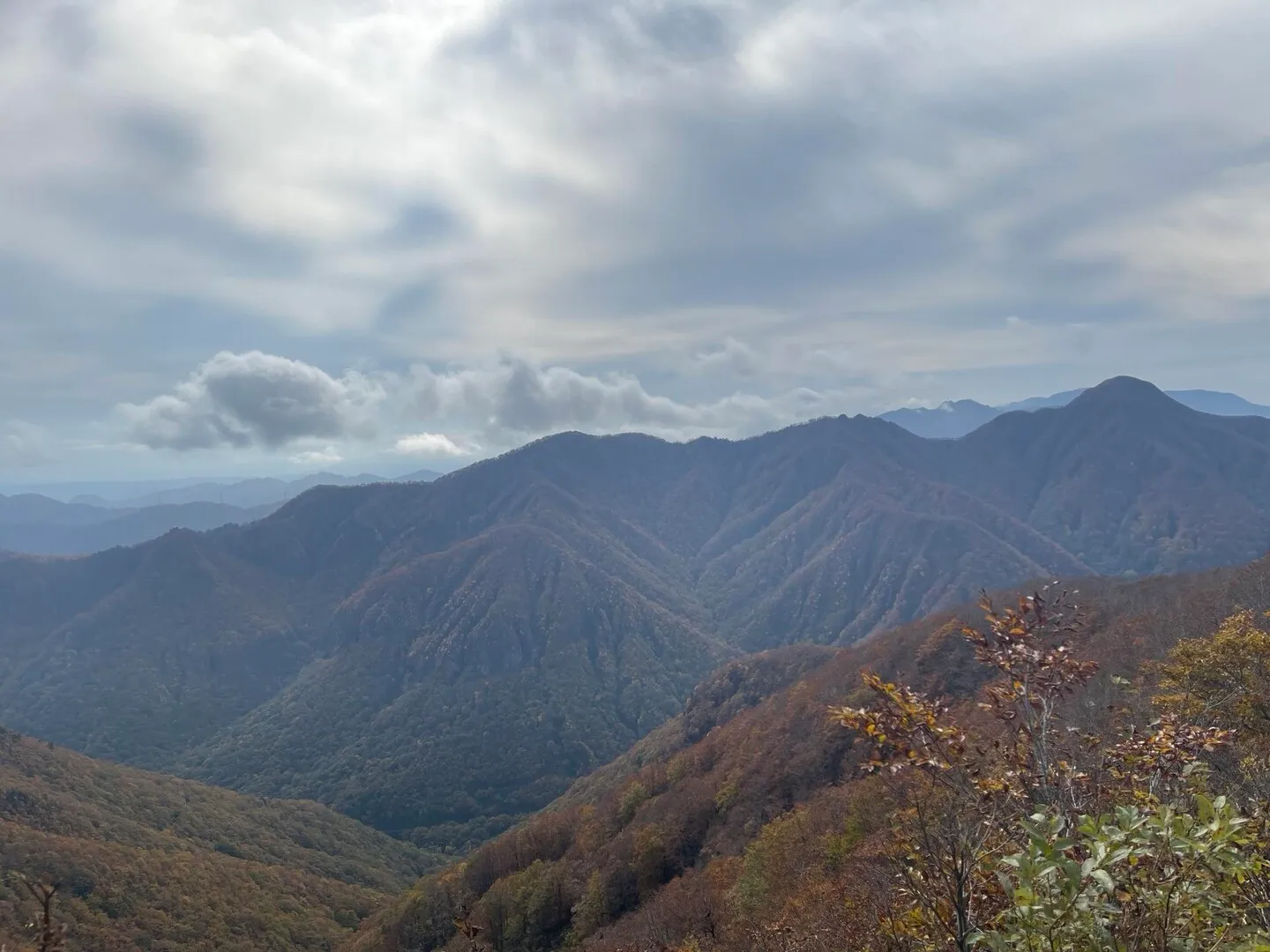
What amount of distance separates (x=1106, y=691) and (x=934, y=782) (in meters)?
44.5

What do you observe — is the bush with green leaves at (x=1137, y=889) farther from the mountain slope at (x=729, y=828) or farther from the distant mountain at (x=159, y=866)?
the distant mountain at (x=159, y=866)

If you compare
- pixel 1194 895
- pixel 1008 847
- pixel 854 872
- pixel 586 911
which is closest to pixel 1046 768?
pixel 1008 847

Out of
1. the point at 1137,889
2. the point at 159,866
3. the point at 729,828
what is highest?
the point at 1137,889

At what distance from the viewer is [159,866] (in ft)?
433

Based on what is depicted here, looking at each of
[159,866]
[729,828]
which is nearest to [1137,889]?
[729,828]

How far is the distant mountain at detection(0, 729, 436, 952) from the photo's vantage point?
383 ft

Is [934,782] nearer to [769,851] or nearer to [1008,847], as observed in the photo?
[1008,847]

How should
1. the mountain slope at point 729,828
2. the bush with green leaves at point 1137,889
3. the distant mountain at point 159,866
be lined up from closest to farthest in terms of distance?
the bush with green leaves at point 1137,889
the mountain slope at point 729,828
the distant mountain at point 159,866

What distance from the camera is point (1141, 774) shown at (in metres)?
10.1

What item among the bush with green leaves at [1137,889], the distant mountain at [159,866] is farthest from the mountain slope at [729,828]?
the distant mountain at [159,866]

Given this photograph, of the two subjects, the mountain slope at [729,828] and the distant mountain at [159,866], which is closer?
the mountain slope at [729,828]

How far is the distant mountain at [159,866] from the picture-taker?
4596 inches

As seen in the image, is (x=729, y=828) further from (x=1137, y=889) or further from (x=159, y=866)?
(x=159, y=866)

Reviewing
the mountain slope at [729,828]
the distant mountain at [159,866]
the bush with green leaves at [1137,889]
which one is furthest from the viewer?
the distant mountain at [159,866]
